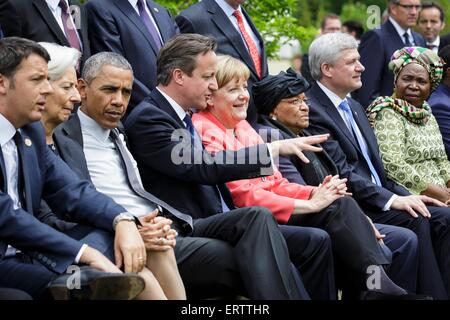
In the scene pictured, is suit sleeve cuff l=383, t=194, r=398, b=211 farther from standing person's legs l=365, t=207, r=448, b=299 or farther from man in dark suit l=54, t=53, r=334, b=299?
man in dark suit l=54, t=53, r=334, b=299

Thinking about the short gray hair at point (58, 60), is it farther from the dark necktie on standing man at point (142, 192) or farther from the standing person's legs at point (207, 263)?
the standing person's legs at point (207, 263)

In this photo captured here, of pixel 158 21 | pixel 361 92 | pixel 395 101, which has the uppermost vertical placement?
pixel 158 21

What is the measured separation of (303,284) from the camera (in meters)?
6.12

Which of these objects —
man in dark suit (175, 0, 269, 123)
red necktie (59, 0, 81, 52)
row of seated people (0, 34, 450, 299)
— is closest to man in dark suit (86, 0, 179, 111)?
red necktie (59, 0, 81, 52)

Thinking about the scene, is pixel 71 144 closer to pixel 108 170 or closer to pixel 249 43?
pixel 108 170

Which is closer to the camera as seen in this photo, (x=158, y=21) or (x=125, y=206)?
(x=125, y=206)

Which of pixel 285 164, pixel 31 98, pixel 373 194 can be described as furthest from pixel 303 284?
pixel 31 98

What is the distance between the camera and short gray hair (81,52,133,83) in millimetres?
6160

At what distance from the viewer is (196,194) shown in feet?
20.5

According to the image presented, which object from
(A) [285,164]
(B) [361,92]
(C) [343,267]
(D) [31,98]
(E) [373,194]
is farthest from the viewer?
(B) [361,92]

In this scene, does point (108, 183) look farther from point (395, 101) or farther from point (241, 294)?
point (395, 101)

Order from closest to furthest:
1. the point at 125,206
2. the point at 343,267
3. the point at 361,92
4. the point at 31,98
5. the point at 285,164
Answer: the point at 31,98
the point at 125,206
the point at 343,267
the point at 285,164
the point at 361,92

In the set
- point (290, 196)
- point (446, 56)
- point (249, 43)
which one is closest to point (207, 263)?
point (290, 196)
